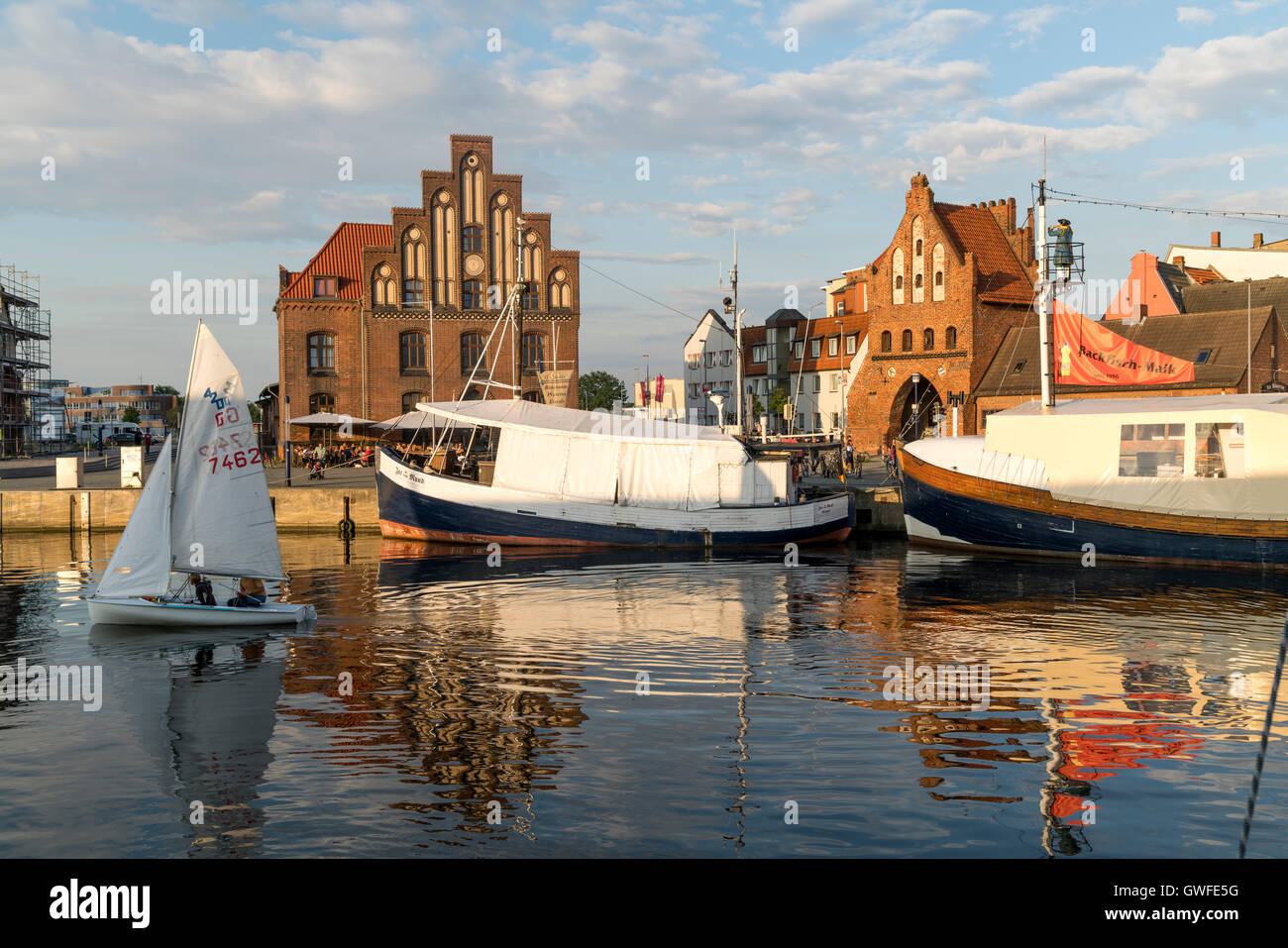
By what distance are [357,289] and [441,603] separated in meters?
43.0

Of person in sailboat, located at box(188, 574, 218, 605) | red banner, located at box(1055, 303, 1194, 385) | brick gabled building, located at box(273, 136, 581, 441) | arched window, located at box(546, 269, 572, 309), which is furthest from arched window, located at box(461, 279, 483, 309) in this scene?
person in sailboat, located at box(188, 574, 218, 605)

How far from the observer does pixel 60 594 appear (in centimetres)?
2536

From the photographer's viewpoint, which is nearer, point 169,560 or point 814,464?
point 169,560

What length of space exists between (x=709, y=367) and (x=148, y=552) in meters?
92.2

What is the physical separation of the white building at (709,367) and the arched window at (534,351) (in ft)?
134

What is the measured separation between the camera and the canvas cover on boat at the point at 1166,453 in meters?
29.4

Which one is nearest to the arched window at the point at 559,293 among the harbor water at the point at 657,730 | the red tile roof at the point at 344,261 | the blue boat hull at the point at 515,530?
the red tile roof at the point at 344,261

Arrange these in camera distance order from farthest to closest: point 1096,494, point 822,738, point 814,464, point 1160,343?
point 1160,343 → point 814,464 → point 1096,494 → point 822,738

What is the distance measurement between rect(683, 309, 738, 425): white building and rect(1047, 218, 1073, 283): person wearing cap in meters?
67.7

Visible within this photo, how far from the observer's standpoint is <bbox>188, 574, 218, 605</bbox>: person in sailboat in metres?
20.2

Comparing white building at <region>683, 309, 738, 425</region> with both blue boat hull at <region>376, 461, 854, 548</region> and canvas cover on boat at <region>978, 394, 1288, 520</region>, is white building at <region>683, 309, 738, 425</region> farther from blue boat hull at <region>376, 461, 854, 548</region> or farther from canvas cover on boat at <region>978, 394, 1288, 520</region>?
canvas cover on boat at <region>978, 394, 1288, 520</region>
